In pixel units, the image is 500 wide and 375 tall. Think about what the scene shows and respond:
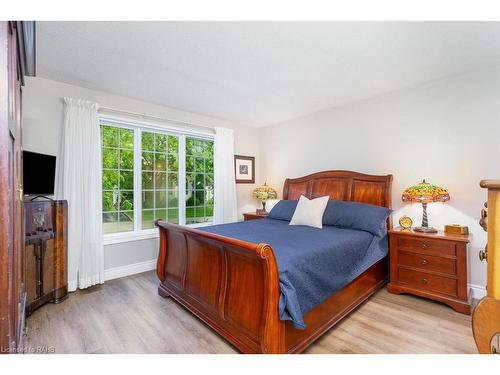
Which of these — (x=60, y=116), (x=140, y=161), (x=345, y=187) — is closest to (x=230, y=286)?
(x=345, y=187)

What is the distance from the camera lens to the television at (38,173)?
2.33 m

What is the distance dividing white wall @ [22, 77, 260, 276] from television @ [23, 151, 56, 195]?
0.33 metres

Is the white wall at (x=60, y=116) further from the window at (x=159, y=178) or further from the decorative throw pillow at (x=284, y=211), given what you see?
the decorative throw pillow at (x=284, y=211)

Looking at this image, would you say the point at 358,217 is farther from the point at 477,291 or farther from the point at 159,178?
the point at 159,178

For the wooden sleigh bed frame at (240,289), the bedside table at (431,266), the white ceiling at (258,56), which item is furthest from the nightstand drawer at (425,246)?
the white ceiling at (258,56)

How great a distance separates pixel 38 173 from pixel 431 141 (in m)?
4.24

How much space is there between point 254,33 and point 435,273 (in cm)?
278

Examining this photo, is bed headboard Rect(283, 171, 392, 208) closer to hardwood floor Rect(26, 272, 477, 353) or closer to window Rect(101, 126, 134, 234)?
hardwood floor Rect(26, 272, 477, 353)

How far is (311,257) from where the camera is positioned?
1850mm

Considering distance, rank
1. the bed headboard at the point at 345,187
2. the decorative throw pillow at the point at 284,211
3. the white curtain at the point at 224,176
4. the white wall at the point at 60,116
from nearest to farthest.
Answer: the white wall at the point at 60,116 → the bed headboard at the point at 345,187 → the decorative throw pillow at the point at 284,211 → the white curtain at the point at 224,176

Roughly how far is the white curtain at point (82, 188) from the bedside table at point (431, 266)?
3.43 meters

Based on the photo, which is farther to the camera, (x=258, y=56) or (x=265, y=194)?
(x=265, y=194)
